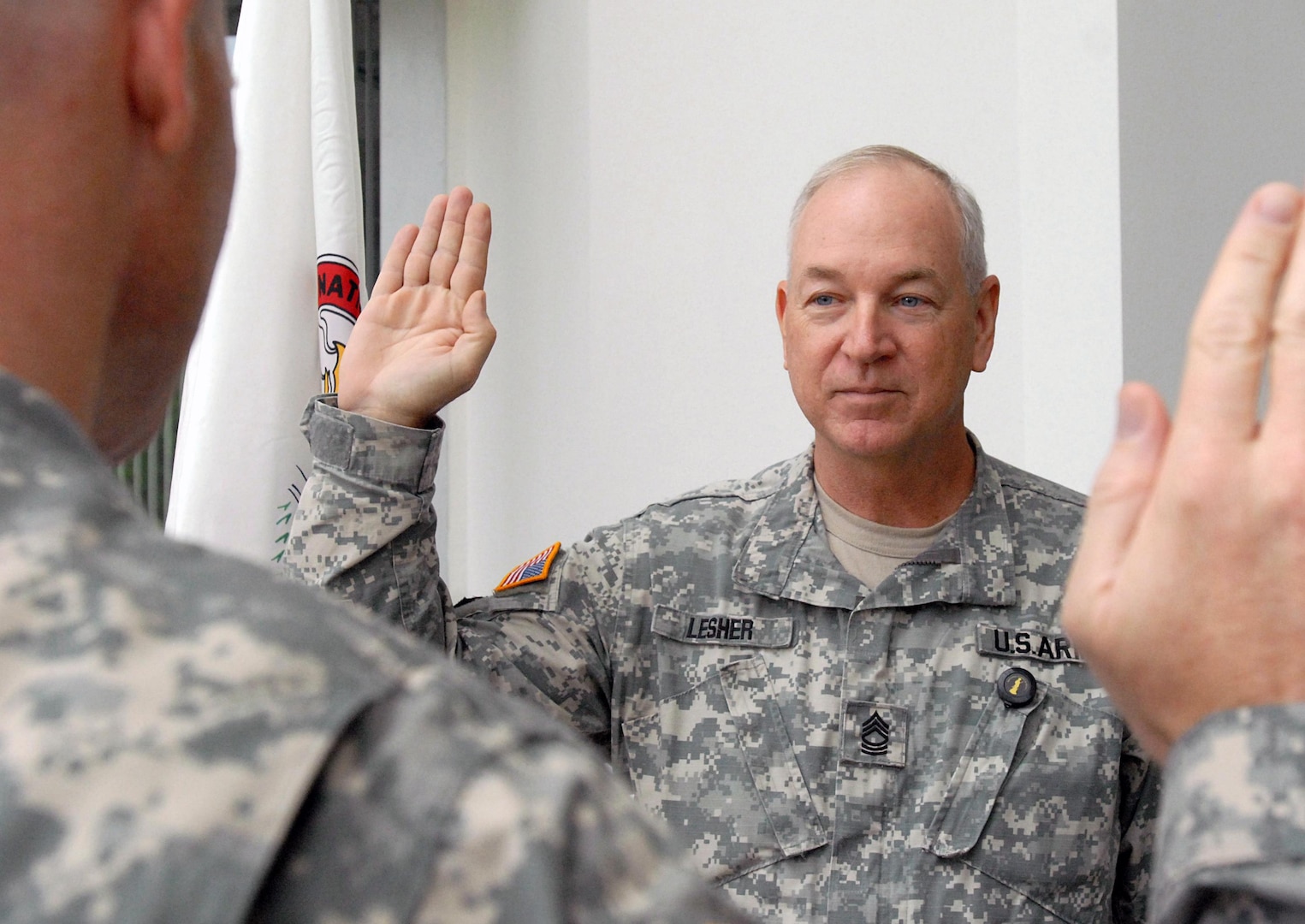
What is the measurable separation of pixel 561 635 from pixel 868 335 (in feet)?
1.88

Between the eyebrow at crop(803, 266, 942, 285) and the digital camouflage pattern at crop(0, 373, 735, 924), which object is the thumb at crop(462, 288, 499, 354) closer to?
the eyebrow at crop(803, 266, 942, 285)

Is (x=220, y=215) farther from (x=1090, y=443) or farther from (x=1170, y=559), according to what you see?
(x=1090, y=443)

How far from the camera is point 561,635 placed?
1683mm

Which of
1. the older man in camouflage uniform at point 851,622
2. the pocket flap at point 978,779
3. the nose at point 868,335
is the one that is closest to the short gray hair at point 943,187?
the older man in camouflage uniform at point 851,622

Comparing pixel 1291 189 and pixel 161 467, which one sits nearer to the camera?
pixel 1291 189

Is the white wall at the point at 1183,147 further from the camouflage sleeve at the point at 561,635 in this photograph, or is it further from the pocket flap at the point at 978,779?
the camouflage sleeve at the point at 561,635

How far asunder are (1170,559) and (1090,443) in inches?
72.8

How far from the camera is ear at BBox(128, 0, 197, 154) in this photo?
0.53m

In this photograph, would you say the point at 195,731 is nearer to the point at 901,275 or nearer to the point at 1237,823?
the point at 1237,823

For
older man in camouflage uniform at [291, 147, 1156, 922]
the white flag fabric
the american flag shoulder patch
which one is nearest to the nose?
older man in camouflage uniform at [291, 147, 1156, 922]

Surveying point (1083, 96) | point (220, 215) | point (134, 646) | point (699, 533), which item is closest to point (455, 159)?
point (1083, 96)

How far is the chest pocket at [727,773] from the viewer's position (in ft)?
5.36

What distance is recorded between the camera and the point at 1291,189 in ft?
1.94

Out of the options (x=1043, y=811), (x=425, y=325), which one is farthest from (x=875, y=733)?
(x=425, y=325)
